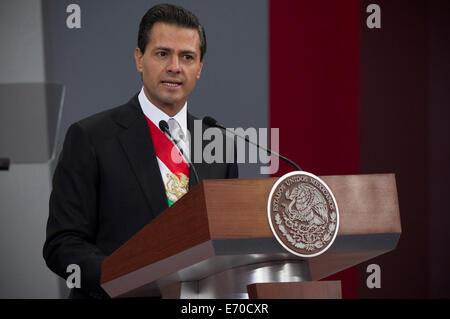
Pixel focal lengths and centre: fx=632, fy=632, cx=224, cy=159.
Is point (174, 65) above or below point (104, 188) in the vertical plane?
above

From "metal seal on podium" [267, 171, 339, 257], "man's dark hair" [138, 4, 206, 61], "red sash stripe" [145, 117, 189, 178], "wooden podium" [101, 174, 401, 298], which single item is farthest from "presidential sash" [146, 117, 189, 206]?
"metal seal on podium" [267, 171, 339, 257]

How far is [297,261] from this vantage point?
1.24 metres

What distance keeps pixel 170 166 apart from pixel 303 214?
0.81 metres

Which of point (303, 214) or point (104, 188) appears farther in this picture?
point (104, 188)

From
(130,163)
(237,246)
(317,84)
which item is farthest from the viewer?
(317,84)

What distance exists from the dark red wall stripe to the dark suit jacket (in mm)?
942

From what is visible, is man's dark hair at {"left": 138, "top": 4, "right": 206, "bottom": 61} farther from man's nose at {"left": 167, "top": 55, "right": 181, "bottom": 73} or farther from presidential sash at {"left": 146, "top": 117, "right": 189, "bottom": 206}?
presidential sash at {"left": 146, "top": 117, "right": 189, "bottom": 206}

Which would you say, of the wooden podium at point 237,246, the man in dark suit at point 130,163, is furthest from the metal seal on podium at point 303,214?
the man in dark suit at point 130,163

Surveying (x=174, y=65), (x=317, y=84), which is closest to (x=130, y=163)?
(x=174, y=65)

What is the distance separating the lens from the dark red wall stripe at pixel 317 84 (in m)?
Answer: 2.79

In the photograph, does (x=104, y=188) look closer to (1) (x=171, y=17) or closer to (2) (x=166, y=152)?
(2) (x=166, y=152)

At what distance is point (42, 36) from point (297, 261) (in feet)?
5.47

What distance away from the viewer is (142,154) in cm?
187

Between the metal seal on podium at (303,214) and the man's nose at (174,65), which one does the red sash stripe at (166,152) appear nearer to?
the man's nose at (174,65)
